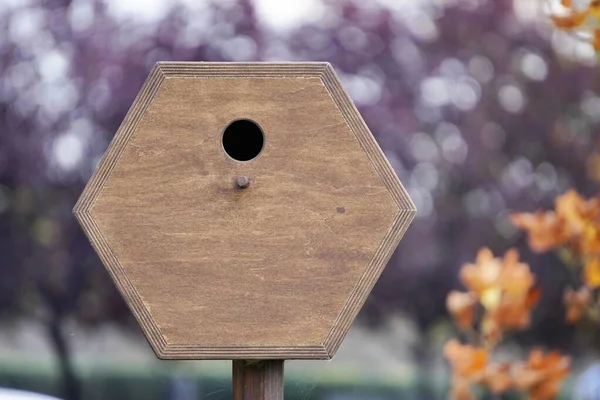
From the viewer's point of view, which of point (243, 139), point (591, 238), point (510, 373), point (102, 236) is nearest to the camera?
point (102, 236)

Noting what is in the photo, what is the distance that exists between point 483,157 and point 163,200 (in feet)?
17.0

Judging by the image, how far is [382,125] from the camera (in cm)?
606

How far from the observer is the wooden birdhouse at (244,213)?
1455 millimetres

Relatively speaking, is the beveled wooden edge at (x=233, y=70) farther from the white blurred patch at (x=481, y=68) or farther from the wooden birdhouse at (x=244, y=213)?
the white blurred patch at (x=481, y=68)

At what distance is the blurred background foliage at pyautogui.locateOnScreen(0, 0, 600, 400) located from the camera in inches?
232

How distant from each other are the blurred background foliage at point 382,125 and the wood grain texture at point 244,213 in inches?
173

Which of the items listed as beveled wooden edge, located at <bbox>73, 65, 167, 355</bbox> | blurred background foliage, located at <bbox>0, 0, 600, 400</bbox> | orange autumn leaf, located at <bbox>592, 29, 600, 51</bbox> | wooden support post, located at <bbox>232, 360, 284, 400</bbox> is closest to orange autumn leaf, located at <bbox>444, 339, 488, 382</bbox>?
wooden support post, located at <bbox>232, 360, 284, 400</bbox>

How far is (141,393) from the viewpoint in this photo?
6918 mm

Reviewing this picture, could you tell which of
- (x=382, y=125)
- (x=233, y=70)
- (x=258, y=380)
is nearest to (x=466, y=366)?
(x=258, y=380)

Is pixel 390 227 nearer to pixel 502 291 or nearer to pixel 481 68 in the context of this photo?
pixel 502 291

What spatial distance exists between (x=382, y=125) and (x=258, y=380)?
4.63 m

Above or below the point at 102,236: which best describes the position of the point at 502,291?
above

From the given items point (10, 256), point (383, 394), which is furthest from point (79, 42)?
point (383, 394)

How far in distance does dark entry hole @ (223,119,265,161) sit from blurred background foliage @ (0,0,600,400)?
4.16m
